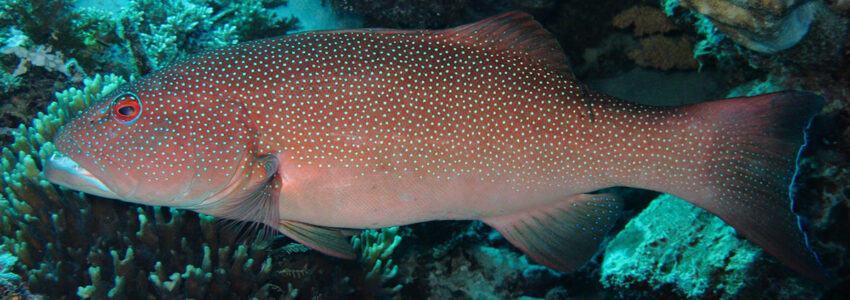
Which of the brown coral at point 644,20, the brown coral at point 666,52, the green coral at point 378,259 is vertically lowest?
the green coral at point 378,259

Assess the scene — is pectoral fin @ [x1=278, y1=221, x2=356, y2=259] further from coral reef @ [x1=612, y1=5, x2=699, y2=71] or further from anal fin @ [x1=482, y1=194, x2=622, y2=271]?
coral reef @ [x1=612, y1=5, x2=699, y2=71]

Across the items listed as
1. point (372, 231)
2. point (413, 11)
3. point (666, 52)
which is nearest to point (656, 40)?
point (666, 52)

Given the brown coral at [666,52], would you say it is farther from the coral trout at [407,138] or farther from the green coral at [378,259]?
the green coral at [378,259]

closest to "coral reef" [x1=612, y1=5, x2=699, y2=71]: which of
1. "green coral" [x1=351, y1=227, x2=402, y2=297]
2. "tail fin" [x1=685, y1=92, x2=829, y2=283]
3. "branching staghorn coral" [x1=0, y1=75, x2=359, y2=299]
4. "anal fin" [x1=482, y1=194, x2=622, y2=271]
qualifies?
"tail fin" [x1=685, y1=92, x2=829, y2=283]

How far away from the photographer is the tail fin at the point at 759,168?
89.4 inches

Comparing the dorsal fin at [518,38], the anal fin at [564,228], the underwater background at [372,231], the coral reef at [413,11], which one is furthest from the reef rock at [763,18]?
the coral reef at [413,11]

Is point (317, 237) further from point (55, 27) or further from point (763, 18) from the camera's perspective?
point (55, 27)

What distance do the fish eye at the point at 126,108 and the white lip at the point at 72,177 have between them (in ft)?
1.22

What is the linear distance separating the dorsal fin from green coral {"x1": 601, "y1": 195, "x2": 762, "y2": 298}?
2.02 m

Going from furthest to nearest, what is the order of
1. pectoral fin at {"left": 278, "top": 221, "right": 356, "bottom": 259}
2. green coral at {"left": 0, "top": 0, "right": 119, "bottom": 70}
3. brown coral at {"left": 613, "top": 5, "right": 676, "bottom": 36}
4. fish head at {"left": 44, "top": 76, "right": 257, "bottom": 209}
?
brown coral at {"left": 613, "top": 5, "right": 676, "bottom": 36}
green coral at {"left": 0, "top": 0, "right": 119, "bottom": 70}
pectoral fin at {"left": 278, "top": 221, "right": 356, "bottom": 259}
fish head at {"left": 44, "top": 76, "right": 257, "bottom": 209}

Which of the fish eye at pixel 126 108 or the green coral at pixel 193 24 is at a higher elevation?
the fish eye at pixel 126 108

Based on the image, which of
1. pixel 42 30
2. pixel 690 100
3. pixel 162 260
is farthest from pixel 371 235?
pixel 690 100

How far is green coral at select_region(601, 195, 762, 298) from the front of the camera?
3.10m

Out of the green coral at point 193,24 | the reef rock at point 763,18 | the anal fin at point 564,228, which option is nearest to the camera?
the anal fin at point 564,228
